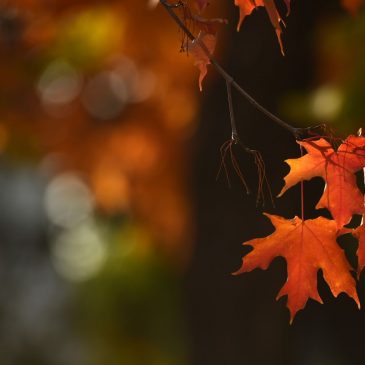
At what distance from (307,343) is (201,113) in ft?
15.2

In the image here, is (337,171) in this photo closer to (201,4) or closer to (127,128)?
(201,4)

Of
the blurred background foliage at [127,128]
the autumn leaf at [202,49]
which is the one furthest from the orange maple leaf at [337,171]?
the blurred background foliage at [127,128]

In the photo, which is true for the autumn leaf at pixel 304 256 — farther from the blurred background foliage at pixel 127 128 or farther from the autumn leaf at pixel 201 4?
the blurred background foliage at pixel 127 128

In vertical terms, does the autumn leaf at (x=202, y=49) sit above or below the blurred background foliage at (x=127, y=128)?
below

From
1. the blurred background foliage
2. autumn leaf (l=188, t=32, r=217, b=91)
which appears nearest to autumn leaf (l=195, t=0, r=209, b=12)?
autumn leaf (l=188, t=32, r=217, b=91)

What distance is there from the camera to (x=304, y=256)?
1538 millimetres

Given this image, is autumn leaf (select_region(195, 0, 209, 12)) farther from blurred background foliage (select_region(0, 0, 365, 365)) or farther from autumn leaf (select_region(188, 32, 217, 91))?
blurred background foliage (select_region(0, 0, 365, 365))

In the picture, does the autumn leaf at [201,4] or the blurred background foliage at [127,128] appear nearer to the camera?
the autumn leaf at [201,4]

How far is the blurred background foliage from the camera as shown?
3.80 metres

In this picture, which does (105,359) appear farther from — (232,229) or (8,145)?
(232,229)

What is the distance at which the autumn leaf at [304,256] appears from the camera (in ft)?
4.89

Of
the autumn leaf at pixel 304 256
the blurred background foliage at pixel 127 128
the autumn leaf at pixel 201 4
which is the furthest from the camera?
the blurred background foliage at pixel 127 128

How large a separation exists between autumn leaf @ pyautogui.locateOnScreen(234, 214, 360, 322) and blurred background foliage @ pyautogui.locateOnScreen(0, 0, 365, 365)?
1.27 meters

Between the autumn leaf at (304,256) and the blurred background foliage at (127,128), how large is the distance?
50.0 inches
